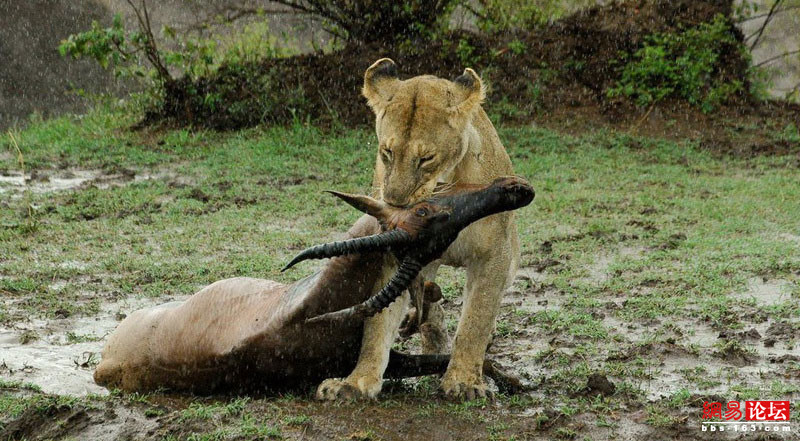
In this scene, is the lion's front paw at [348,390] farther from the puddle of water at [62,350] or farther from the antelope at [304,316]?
the puddle of water at [62,350]

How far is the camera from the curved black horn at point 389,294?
412cm

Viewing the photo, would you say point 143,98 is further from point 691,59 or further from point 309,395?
point 309,395

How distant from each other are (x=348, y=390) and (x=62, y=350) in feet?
6.53

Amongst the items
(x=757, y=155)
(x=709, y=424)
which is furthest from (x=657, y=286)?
(x=757, y=155)

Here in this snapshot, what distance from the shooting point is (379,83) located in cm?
501

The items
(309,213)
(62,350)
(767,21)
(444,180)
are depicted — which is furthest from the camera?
(767,21)

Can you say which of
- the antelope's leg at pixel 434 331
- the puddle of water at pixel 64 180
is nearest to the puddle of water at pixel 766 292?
the antelope's leg at pixel 434 331

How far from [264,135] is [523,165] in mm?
3105

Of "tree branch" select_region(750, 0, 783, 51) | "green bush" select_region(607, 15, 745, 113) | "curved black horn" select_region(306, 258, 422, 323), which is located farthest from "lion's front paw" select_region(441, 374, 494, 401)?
"tree branch" select_region(750, 0, 783, 51)

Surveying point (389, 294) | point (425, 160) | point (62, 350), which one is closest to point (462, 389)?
point (389, 294)

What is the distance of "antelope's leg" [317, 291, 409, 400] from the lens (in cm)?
441

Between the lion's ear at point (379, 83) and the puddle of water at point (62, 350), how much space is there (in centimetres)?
180

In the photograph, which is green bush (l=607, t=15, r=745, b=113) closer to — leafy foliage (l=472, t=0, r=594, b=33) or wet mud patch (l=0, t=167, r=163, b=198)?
leafy foliage (l=472, t=0, r=594, b=33)

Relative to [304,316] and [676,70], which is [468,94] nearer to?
[304,316]
